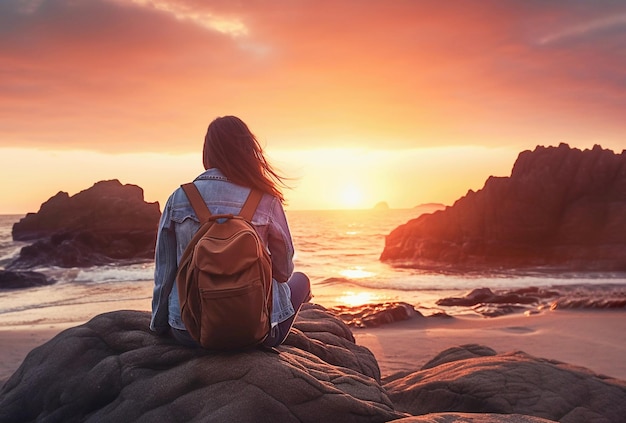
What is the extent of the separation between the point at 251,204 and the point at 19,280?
73.7 feet

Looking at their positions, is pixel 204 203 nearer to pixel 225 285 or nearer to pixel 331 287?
pixel 225 285

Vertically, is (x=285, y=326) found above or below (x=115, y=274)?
above

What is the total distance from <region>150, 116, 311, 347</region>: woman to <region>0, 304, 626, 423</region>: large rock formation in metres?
0.32

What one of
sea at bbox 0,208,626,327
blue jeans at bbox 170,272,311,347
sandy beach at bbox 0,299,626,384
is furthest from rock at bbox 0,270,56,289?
blue jeans at bbox 170,272,311,347

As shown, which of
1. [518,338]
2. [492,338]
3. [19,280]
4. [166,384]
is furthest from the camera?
[19,280]

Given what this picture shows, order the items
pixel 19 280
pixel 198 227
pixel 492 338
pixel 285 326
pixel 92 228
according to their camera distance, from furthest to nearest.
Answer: pixel 92 228 → pixel 19 280 → pixel 492 338 → pixel 285 326 → pixel 198 227

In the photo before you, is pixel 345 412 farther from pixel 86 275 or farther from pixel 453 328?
pixel 86 275

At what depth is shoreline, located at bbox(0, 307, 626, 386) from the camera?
29.0 ft

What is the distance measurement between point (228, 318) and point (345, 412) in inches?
39.5

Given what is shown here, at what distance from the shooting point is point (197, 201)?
403 cm

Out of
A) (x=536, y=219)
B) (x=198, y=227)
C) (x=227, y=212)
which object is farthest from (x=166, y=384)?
(x=536, y=219)

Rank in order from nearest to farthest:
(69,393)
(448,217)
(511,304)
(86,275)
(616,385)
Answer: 1. (69,393)
2. (616,385)
3. (511,304)
4. (86,275)
5. (448,217)

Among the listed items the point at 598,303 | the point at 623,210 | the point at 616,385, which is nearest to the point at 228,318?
the point at 616,385

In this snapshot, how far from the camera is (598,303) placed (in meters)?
14.5
